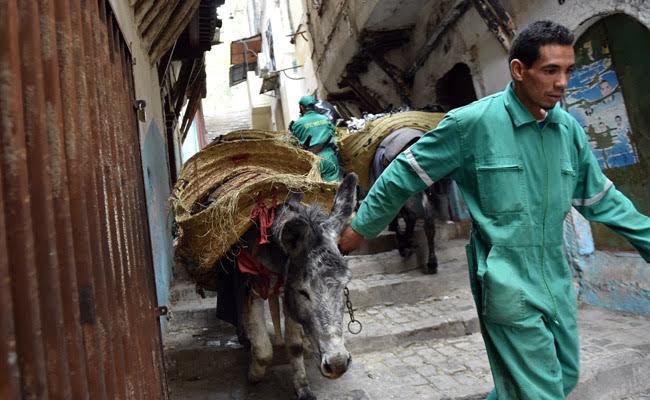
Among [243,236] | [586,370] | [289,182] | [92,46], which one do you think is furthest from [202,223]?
[586,370]

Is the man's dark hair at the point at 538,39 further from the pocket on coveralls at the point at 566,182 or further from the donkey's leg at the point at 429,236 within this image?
the donkey's leg at the point at 429,236

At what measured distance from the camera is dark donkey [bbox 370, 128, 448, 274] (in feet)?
18.6

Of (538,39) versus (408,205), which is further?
(408,205)

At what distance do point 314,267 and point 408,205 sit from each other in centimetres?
330

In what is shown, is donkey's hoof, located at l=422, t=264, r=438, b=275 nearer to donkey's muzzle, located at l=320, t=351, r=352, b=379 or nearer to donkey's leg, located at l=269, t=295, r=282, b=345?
donkey's leg, located at l=269, t=295, r=282, b=345

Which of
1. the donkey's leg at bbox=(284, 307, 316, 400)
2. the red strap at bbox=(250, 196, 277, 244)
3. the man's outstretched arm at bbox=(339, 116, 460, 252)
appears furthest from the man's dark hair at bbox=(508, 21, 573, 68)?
the donkey's leg at bbox=(284, 307, 316, 400)

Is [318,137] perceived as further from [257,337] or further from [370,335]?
[257,337]

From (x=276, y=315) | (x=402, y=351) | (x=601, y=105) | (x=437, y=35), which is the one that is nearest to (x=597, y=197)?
(x=402, y=351)

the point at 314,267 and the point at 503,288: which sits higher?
the point at 314,267

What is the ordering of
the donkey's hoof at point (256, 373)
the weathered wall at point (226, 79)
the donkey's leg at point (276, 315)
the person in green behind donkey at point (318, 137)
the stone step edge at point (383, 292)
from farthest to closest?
the weathered wall at point (226, 79), the person in green behind donkey at point (318, 137), the stone step edge at point (383, 292), the donkey's leg at point (276, 315), the donkey's hoof at point (256, 373)

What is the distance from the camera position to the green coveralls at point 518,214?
5.95 ft

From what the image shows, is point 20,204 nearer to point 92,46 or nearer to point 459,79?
point 92,46

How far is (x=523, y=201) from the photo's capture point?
6.24 feet

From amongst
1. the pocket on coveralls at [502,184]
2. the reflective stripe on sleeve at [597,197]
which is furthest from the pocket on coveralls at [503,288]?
the reflective stripe on sleeve at [597,197]
